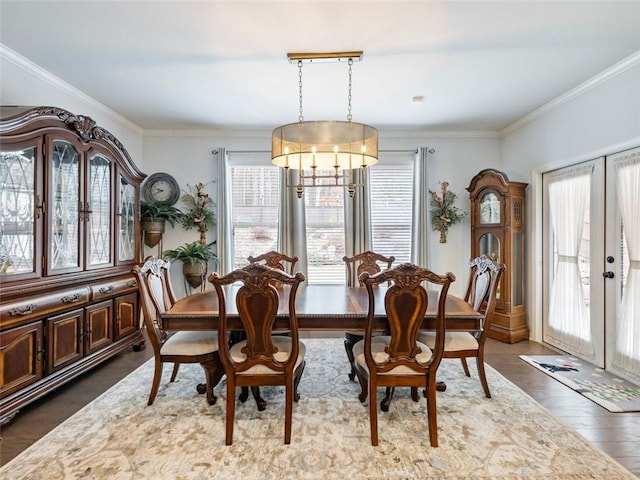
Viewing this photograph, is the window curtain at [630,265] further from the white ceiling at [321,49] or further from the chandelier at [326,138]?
the chandelier at [326,138]

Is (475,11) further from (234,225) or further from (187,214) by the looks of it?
(187,214)

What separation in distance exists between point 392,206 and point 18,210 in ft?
12.9

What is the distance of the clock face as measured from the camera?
13.4 ft

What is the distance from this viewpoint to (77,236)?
2838mm

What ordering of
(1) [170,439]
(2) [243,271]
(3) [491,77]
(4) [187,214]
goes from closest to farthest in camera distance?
(2) [243,271], (1) [170,439], (3) [491,77], (4) [187,214]

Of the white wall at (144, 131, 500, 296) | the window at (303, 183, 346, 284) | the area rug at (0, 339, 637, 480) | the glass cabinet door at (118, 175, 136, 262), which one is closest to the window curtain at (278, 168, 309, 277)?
the window at (303, 183, 346, 284)

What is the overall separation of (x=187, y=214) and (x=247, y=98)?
73.4 inches

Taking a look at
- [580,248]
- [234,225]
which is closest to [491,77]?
[580,248]

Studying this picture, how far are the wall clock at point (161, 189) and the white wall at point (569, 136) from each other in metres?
4.58

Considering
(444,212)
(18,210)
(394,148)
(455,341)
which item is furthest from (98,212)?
(444,212)

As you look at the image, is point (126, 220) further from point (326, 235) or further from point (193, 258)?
point (326, 235)

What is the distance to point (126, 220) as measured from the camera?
3609 millimetres

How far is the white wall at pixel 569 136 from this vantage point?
284 cm

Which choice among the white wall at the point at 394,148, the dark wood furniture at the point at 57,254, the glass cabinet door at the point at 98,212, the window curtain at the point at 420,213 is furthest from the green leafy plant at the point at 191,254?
the window curtain at the point at 420,213
